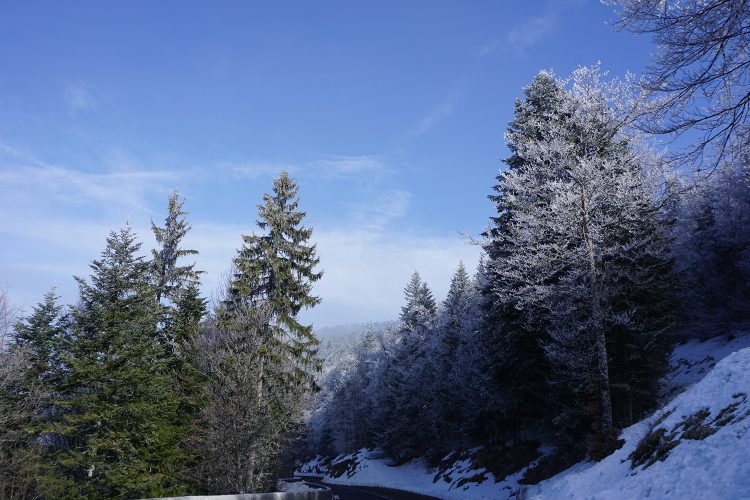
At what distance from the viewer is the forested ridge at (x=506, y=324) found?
1606 cm

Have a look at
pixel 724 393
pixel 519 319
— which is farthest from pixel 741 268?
pixel 724 393

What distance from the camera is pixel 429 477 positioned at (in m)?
41.3

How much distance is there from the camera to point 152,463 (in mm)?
22203

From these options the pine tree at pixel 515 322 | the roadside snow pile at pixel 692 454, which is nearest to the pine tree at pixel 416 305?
the pine tree at pixel 515 322

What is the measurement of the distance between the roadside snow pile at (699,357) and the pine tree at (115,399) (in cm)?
2469

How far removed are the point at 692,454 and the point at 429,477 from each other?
37212mm

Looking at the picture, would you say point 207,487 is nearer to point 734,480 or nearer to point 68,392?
point 68,392

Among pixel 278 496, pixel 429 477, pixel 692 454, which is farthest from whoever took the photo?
pixel 429 477

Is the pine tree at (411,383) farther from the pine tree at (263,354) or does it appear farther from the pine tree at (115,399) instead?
the pine tree at (115,399)

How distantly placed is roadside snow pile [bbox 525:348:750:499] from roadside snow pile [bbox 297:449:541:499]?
44.8 ft

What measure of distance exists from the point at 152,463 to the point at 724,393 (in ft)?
75.3

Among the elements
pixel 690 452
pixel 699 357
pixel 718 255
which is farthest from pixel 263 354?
pixel 718 255

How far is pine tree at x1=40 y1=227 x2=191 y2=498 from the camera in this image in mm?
19719

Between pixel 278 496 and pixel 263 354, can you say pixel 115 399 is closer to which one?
pixel 263 354
